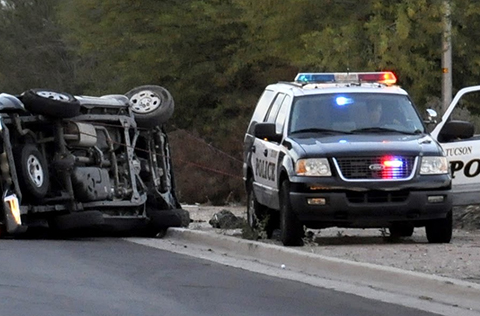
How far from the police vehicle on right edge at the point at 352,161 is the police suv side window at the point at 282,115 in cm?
2

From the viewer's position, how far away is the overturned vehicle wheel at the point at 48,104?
16750mm

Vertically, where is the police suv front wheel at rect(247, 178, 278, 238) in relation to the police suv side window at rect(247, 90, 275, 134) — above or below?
below

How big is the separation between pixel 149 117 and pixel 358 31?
857cm

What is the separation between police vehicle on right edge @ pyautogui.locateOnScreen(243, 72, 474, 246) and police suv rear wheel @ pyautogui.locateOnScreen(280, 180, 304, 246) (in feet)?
0.03

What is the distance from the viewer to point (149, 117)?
1825 centimetres

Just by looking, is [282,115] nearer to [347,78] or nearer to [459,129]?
[347,78]

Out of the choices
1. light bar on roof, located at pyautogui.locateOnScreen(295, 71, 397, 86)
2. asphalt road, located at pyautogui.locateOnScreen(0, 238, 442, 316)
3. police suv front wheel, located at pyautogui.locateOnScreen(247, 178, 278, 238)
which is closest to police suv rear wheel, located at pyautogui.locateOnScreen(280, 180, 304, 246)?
asphalt road, located at pyautogui.locateOnScreen(0, 238, 442, 316)

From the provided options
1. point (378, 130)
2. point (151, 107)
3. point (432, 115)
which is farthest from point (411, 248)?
point (151, 107)

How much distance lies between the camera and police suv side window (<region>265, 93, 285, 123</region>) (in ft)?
54.8

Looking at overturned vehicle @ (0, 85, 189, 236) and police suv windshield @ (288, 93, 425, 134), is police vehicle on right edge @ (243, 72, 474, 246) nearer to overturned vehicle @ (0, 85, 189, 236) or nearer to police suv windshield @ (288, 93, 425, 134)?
police suv windshield @ (288, 93, 425, 134)

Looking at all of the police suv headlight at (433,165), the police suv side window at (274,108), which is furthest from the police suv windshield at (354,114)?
the police suv headlight at (433,165)

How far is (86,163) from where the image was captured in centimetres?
1753

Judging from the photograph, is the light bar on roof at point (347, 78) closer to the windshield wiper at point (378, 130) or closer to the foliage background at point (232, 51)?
the windshield wiper at point (378, 130)

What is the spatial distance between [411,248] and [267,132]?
215 centimetres
